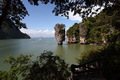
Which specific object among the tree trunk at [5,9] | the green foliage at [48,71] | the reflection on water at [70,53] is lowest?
the reflection on water at [70,53]

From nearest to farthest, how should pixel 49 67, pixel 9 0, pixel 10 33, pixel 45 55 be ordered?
pixel 9 0 < pixel 49 67 < pixel 45 55 < pixel 10 33

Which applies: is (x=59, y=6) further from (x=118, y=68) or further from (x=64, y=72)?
(x=118, y=68)

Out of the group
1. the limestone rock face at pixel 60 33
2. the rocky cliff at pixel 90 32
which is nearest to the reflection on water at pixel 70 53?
the rocky cliff at pixel 90 32

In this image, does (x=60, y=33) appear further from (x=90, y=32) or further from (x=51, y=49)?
(x=51, y=49)

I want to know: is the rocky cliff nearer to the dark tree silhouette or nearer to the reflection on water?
the reflection on water

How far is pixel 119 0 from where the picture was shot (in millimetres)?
6859

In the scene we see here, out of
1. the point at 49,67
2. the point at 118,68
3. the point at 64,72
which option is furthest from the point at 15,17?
the point at 118,68

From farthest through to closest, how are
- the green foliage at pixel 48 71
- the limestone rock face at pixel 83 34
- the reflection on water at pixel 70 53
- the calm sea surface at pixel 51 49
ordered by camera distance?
1. the limestone rock face at pixel 83 34
2. the calm sea surface at pixel 51 49
3. the reflection on water at pixel 70 53
4. the green foliage at pixel 48 71

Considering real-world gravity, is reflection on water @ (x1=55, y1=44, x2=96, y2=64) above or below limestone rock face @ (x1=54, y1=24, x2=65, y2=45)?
below

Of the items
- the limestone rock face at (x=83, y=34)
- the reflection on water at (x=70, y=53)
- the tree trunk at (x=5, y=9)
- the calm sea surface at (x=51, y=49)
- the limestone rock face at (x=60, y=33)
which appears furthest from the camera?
the limestone rock face at (x=60, y=33)

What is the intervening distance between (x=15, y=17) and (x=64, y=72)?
4.12 meters

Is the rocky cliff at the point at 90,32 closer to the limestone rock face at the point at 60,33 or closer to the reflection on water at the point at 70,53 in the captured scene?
the limestone rock face at the point at 60,33

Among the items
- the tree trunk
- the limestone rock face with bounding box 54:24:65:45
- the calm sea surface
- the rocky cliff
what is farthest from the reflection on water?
the limestone rock face with bounding box 54:24:65:45

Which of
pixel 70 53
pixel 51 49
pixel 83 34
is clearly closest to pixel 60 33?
pixel 83 34
